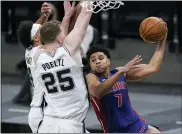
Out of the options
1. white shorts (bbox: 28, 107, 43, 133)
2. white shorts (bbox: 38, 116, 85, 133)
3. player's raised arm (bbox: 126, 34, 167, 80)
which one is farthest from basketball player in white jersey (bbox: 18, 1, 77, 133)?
player's raised arm (bbox: 126, 34, 167, 80)

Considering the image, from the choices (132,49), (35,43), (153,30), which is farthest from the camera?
(132,49)

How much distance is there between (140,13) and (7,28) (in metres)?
3.59

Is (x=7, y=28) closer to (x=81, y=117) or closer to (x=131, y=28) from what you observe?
(x=131, y=28)

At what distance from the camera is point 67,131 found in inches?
272

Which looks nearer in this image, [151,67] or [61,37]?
[61,37]

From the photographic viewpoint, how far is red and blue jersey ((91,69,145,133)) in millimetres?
7559

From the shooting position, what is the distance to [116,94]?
756 cm

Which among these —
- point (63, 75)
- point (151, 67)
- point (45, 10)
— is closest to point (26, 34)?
point (45, 10)

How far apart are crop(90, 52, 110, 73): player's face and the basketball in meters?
0.57

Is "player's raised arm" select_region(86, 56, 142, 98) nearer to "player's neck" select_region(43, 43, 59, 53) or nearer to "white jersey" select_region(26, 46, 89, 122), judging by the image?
"white jersey" select_region(26, 46, 89, 122)

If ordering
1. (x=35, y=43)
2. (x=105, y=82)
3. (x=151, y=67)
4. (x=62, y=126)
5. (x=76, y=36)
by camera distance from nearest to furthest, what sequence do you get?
(x=76, y=36) < (x=62, y=126) < (x=105, y=82) < (x=151, y=67) < (x=35, y=43)

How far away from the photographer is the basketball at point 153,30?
301 inches

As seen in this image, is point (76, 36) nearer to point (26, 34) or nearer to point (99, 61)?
point (99, 61)

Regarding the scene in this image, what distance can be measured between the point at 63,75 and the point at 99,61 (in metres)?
0.82
